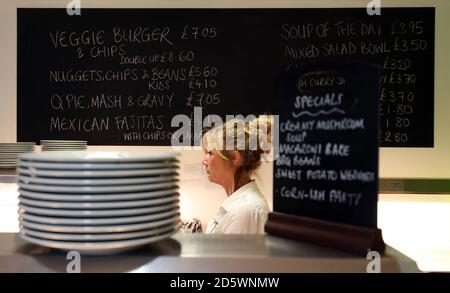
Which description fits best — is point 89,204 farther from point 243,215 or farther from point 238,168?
point 238,168

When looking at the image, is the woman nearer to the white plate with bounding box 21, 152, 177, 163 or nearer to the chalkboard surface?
the chalkboard surface

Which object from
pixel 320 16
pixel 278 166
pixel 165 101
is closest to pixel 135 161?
pixel 278 166

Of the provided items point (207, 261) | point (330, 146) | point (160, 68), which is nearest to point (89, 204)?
point (207, 261)

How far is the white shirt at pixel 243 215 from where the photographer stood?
177 centimetres

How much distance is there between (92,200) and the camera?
68cm

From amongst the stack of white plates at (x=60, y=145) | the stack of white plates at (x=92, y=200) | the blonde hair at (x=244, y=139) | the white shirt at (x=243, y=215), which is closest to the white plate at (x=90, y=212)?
the stack of white plates at (x=92, y=200)

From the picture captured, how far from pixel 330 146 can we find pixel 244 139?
1155 millimetres

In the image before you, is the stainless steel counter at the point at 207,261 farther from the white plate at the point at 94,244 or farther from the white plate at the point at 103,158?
the white plate at the point at 103,158

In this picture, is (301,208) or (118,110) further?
(118,110)

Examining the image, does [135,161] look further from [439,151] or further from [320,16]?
[439,151]

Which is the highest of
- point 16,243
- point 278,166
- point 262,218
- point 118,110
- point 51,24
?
point 51,24

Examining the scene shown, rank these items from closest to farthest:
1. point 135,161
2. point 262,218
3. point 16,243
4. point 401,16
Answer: point 135,161, point 16,243, point 262,218, point 401,16

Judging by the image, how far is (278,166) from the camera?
2.96 feet
